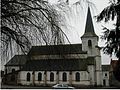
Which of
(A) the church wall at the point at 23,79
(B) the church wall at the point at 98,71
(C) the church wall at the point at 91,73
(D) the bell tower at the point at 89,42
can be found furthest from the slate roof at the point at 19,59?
(D) the bell tower at the point at 89,42

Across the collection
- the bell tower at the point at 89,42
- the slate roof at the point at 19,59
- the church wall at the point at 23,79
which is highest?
the bell tower at the point at 89,42

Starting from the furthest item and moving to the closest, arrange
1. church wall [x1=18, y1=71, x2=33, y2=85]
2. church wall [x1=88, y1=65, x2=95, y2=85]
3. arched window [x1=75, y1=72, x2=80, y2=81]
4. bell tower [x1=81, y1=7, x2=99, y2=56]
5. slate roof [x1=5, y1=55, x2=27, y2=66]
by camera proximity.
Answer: bell tower [x1=81, y1=7, x2=99, y2=56] → church wall [x1=18, y1=71, x2=33, y2=85] → church wall [x1=88, y1=65, x2=95, y2=85] → arched window [x1=75, y1=72, x2=80, y2=81] → slate roof [x1=5, y1=55, x2=27, y2=66]

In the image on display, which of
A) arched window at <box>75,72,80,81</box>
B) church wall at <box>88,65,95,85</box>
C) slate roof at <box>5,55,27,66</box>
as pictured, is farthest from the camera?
church wall at <box>88,65,95,85</box>

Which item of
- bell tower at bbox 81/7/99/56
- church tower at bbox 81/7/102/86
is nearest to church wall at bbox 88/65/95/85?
church tower at bbox 81/7/102/86

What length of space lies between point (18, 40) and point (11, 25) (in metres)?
0.35

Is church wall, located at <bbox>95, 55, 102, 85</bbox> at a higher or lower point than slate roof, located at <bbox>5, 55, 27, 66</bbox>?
lower

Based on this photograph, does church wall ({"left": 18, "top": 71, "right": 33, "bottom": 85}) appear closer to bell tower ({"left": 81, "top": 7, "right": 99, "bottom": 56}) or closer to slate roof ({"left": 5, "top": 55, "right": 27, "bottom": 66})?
bell tower ({"left": 81, "top": 7, "right": 99, "bottom": 56})

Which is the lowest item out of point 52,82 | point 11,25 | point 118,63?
point 52,82

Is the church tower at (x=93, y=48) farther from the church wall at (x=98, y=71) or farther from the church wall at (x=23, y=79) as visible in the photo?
the church wall at (x=23, y=79)

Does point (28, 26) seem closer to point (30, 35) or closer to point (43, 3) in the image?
point (30, 35)

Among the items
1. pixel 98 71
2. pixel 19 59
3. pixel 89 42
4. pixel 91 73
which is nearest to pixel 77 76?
pixel 91 73

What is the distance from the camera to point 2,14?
16.0 ft

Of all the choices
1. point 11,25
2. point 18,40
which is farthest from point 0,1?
point 18,40

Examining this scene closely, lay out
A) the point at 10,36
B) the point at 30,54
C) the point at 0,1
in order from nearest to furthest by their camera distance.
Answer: the point at 0,1, the point at 10,36, the point at 30,54
